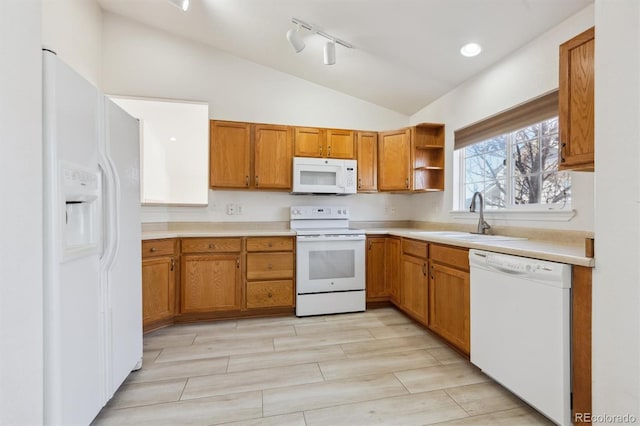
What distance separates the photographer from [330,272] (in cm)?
314

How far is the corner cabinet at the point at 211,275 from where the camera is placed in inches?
113

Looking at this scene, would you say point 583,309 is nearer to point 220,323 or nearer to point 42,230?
point 42,230

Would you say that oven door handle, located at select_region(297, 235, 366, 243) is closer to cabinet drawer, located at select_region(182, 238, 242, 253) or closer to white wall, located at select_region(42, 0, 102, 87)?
cabinet drawer, located at select_region(182, 238, 242, 253)

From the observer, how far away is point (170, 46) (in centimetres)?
331

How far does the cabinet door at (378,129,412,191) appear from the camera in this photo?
11.2ft

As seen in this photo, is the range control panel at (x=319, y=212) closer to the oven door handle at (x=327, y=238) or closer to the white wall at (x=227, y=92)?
the white wall at (x=227, y=92)

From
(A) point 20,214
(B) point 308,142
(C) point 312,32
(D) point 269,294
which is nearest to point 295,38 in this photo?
(C) point 312,32

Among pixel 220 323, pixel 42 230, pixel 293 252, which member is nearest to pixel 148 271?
pixel 220 323

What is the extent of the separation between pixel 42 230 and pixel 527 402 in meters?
2.44

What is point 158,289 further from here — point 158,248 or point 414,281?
point 414,281

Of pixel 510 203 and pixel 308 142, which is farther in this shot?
pixel 308 142

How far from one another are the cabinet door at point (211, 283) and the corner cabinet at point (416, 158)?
2055 mm

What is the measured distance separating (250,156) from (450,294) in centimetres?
243

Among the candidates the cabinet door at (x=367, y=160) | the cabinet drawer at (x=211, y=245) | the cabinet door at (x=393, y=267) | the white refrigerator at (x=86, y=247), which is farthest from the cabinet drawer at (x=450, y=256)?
the white refrigerator at (x=86, y=247)
